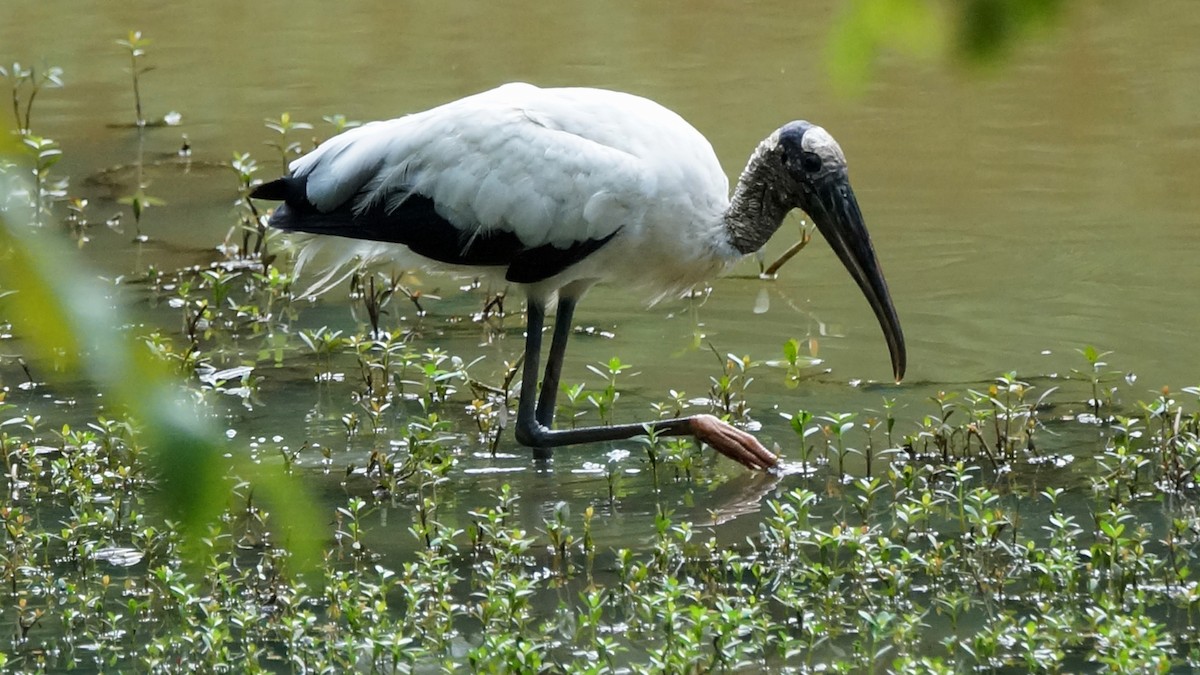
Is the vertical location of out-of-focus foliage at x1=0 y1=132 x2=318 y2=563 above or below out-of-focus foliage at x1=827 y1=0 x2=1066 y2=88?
below

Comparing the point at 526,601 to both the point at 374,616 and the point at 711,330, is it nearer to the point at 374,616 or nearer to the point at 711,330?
the point at 374,616

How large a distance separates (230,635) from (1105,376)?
3017mm

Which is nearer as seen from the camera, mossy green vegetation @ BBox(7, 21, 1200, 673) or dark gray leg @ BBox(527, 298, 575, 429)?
mossy green vegetation @ BBox(7, 21, 1200, 673)

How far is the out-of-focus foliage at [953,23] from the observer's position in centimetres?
126

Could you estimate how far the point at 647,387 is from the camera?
242 inches

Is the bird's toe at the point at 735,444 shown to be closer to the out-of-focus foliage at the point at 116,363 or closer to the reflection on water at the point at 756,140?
the reflection on water at the point at 756,140

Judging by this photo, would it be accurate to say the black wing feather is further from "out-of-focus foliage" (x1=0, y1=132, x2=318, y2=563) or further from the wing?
"out-of-focus foliage" (x1=0, y1=132, x2=318, y2=563)

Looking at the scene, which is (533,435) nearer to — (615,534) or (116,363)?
(615,534)

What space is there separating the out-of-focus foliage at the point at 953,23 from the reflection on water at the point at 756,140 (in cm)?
194

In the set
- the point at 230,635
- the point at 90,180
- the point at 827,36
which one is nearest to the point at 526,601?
the point at 230,635

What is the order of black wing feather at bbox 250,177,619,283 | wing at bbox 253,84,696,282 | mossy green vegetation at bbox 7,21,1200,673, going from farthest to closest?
1. black wing feather at bbox 250,177,619,283
2. wing at bbox 253,84,696,282
3. mossy green vegetation at bbox 7,21,1200,673

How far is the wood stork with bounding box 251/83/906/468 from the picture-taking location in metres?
5.32

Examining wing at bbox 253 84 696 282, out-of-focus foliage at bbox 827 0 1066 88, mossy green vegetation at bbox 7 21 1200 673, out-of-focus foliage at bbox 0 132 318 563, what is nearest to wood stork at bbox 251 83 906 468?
wing at bbox 253 84 696 282

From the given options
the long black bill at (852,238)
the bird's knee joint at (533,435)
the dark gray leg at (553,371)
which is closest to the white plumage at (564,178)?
the dark gray leg at (553,371)
